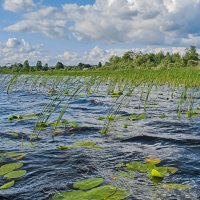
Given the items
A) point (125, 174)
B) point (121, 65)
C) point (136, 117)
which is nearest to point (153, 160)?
point (125, 174)

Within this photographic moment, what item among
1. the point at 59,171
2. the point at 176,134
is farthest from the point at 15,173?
the point at 176,134

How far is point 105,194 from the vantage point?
295cm

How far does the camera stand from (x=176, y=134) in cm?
649

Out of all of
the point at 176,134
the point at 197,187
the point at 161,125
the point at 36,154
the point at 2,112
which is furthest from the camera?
the point at 2,112

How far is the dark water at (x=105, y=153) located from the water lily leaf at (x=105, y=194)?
21 centimetres

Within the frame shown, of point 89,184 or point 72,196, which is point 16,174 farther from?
point 72,196

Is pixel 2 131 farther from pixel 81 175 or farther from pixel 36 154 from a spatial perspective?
pixel 81 175

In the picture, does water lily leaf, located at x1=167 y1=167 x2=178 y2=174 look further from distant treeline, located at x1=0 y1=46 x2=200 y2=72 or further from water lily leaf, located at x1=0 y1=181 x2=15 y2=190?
distant treeline, located at x1=0 y1=46 x2=200 y2=72

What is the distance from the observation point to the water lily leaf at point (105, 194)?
2.88 meters

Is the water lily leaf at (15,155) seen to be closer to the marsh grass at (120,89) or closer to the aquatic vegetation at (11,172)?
the aquatic vegetation at (11,172)

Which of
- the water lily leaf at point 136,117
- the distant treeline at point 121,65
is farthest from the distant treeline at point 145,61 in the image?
the water lily leaf at point 136,117

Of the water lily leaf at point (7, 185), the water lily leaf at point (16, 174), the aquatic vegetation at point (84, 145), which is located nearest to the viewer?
the water lily leaf at point (7, 185)

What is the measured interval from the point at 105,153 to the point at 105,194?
200 cm

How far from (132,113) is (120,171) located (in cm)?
512
